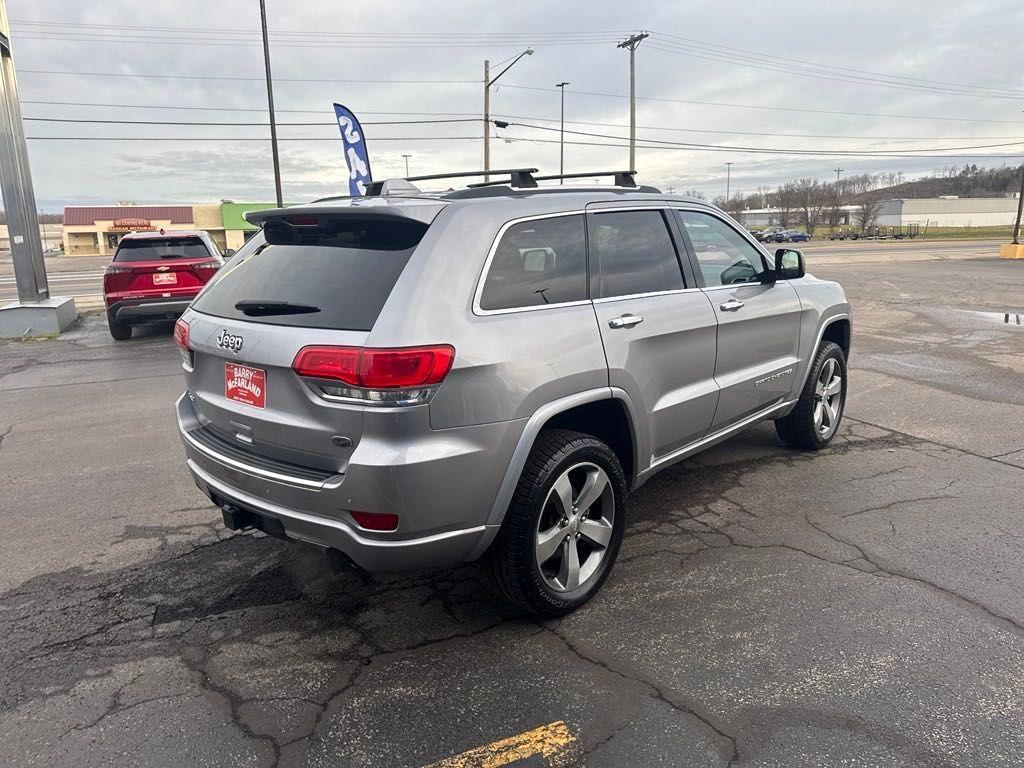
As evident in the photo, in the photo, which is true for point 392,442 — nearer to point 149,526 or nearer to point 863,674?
point 863,674

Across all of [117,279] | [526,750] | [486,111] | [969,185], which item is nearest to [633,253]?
[526,750]

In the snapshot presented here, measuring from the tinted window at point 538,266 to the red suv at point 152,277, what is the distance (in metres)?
9.22

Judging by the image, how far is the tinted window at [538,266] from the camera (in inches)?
117

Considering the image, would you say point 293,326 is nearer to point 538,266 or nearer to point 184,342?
point 184,342

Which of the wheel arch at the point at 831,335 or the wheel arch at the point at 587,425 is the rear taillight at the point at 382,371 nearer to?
the wheel arch at the point at 587,425

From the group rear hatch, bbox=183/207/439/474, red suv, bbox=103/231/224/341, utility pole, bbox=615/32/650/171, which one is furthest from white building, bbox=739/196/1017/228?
rear hatch, bbox=183/207/439/474

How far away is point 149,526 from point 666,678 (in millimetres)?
3127

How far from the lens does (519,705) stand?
267 centimetres

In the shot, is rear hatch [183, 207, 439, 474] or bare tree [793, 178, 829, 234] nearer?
rear hatch [183, 207, 439, 474]

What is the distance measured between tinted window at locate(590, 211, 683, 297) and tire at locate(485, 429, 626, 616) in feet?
2.65

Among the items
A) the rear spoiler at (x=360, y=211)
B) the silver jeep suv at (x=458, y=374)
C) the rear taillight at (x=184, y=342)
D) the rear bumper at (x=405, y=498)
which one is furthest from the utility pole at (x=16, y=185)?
the rear bumper at (x=405, y=498)

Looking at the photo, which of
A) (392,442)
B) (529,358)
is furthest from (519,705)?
(529,358)

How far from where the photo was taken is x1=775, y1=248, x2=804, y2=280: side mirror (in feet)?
15.5

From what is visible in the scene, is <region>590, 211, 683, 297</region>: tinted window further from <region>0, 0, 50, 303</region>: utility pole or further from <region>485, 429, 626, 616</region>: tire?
<region>0, 0, 50, 303</region>: utility pole
